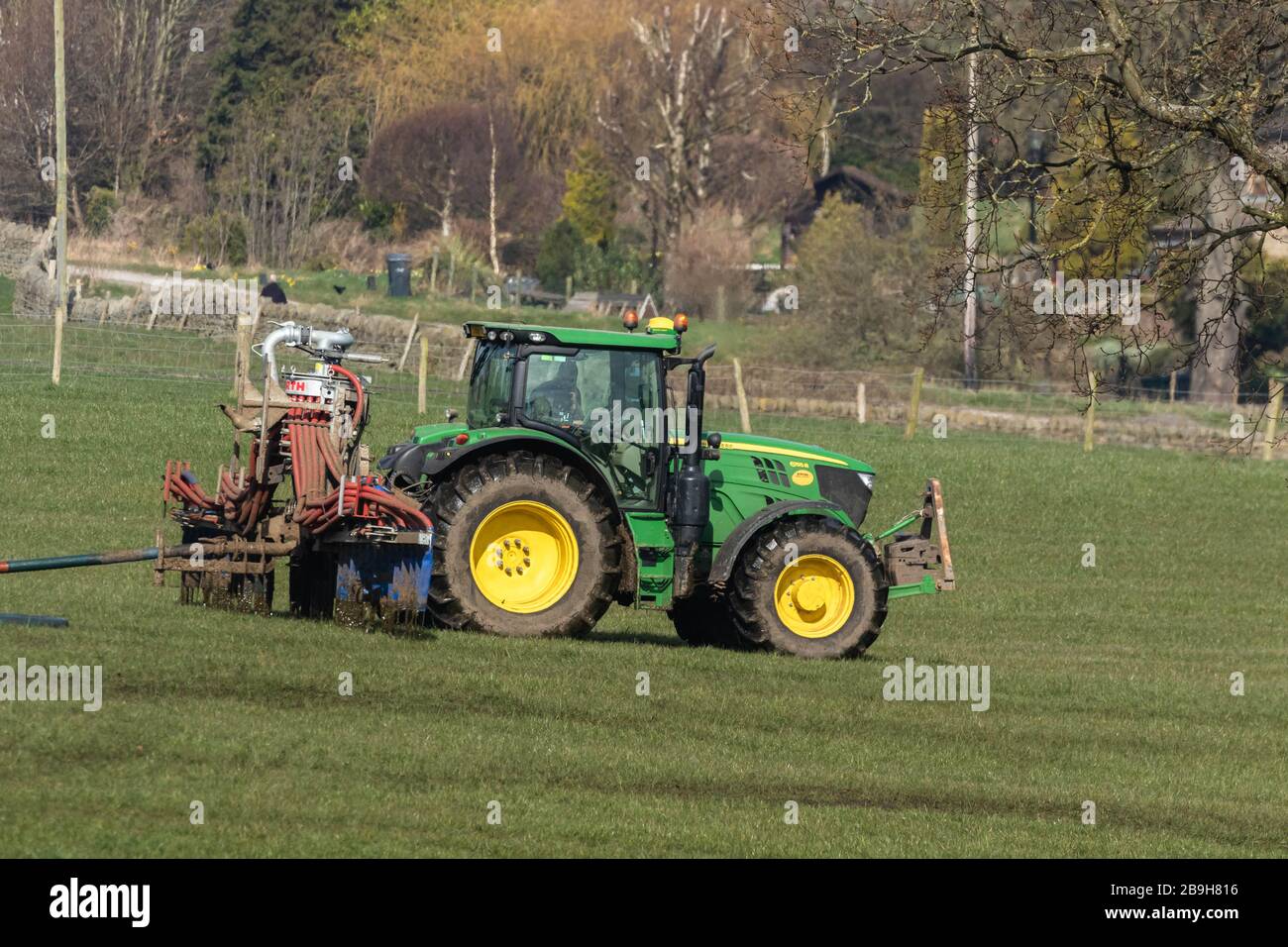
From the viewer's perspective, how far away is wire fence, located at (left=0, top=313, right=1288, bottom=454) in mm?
30719

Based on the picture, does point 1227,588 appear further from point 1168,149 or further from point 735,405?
point 735,405

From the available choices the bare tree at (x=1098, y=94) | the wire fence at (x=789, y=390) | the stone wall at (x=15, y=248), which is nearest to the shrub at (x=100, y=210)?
the stone wall at (x=15, y=248)

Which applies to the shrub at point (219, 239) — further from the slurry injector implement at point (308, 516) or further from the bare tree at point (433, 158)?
the slurry injector implement at point (308, 516)

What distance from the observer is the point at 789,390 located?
1448 inches

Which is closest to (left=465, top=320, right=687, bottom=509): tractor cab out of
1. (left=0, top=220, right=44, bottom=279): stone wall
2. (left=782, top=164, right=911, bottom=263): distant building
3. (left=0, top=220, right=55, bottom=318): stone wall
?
(left=0, top=220, right=55, bottom=318): stone wall

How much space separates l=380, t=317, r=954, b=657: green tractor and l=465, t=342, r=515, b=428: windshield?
0.7 inches

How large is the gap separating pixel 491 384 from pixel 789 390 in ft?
75.7

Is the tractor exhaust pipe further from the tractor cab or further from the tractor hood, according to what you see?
the tractor hood

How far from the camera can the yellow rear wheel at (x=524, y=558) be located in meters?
13.3

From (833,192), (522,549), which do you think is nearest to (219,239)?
Result: (833,192)

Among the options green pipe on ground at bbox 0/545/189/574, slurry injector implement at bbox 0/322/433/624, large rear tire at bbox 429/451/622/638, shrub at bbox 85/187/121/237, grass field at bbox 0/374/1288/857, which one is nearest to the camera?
grass field at bbox 0/374/1288/857

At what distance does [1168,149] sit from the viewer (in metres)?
12.5
